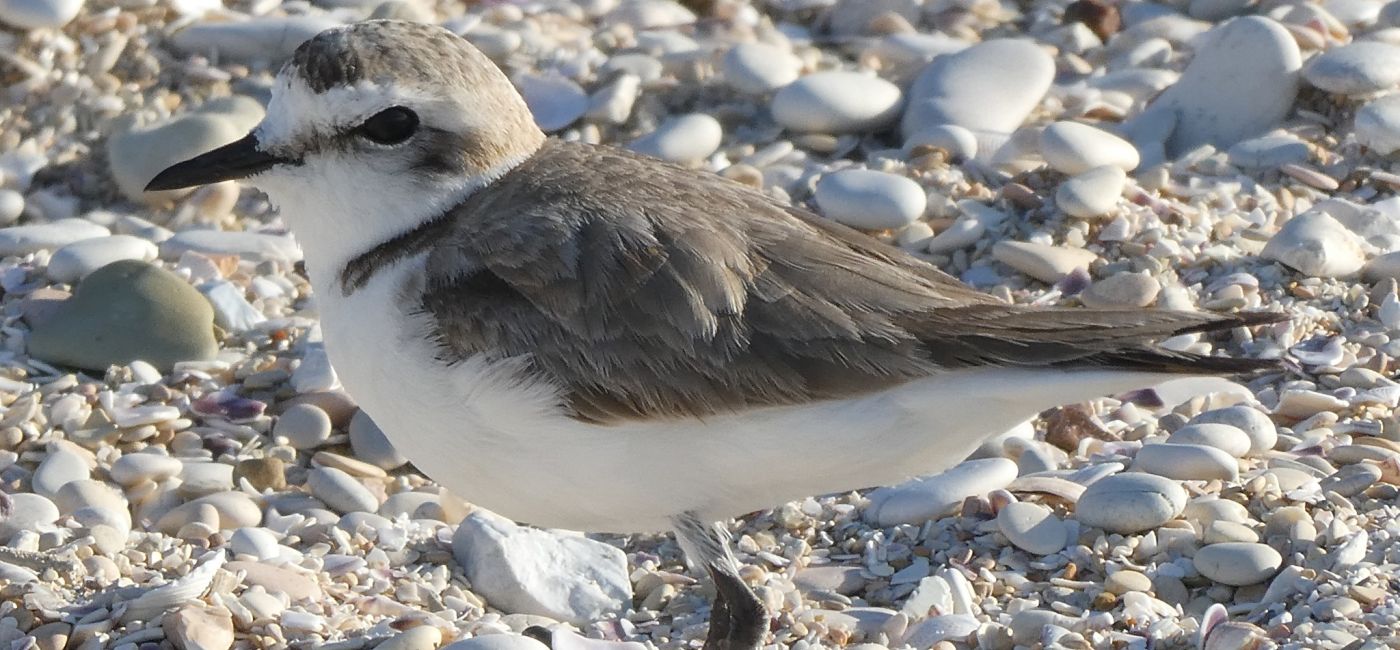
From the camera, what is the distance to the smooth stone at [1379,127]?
6680mm

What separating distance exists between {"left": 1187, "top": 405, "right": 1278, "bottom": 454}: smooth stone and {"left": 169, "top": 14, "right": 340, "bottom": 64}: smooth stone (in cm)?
418

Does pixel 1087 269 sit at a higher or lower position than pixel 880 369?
lower

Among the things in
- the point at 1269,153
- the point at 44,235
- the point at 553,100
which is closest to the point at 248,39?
the point at 553,100

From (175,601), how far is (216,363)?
66.2 inches

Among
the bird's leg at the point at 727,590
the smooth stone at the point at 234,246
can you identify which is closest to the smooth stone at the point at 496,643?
the bird's leg at the point at 727,590

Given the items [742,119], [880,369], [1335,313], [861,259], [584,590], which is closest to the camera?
[880,369]

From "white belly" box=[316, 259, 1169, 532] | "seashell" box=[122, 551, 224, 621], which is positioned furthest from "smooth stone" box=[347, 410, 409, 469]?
"white belly" box=[316, 259, 1169, 532]

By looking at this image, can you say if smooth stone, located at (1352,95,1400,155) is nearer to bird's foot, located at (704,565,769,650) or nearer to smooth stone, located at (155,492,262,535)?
bird's foot, located at (704,565,769,650)

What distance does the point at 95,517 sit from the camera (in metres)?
5.02

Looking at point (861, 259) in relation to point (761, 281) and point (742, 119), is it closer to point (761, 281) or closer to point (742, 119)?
point (761, 281)

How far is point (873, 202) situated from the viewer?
6434 mm

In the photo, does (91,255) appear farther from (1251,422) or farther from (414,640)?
(1251,422)

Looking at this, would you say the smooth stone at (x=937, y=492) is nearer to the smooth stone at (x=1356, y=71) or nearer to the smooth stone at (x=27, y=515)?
the smooth stone at (x=27, y=515)

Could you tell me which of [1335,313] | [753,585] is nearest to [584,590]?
[753,585]
